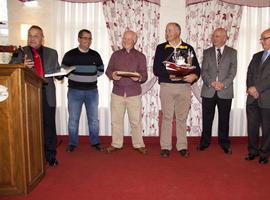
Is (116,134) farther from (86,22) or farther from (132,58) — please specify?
(86,22)

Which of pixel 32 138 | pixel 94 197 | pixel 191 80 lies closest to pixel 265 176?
pixel 191 80

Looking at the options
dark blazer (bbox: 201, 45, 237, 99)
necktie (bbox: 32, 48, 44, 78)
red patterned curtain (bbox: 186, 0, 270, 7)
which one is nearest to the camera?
necktie (bbox: 32, 48, 44, 78)

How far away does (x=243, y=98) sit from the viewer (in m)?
4.62

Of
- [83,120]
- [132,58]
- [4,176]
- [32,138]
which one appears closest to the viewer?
[4,176]

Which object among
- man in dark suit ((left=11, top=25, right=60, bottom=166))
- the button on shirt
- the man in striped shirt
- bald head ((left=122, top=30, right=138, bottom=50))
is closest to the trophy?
the button on shirt

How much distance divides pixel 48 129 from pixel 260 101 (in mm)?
2421

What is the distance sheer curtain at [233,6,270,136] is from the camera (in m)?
4.50

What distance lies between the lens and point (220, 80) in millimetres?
3902

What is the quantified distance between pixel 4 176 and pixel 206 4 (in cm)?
359

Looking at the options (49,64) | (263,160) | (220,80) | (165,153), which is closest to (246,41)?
(220,80)

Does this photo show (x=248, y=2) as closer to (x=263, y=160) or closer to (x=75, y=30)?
(x=263, y=160)

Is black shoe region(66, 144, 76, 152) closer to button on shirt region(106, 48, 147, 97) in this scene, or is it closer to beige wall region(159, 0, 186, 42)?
button on shirt region(106, 48, 147, 97)

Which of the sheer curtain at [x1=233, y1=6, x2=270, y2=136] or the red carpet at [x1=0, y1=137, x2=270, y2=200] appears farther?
the sheer curtain at [x1=233, y1=6, x2=270, y2=136]

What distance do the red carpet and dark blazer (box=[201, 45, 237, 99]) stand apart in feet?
2.58
